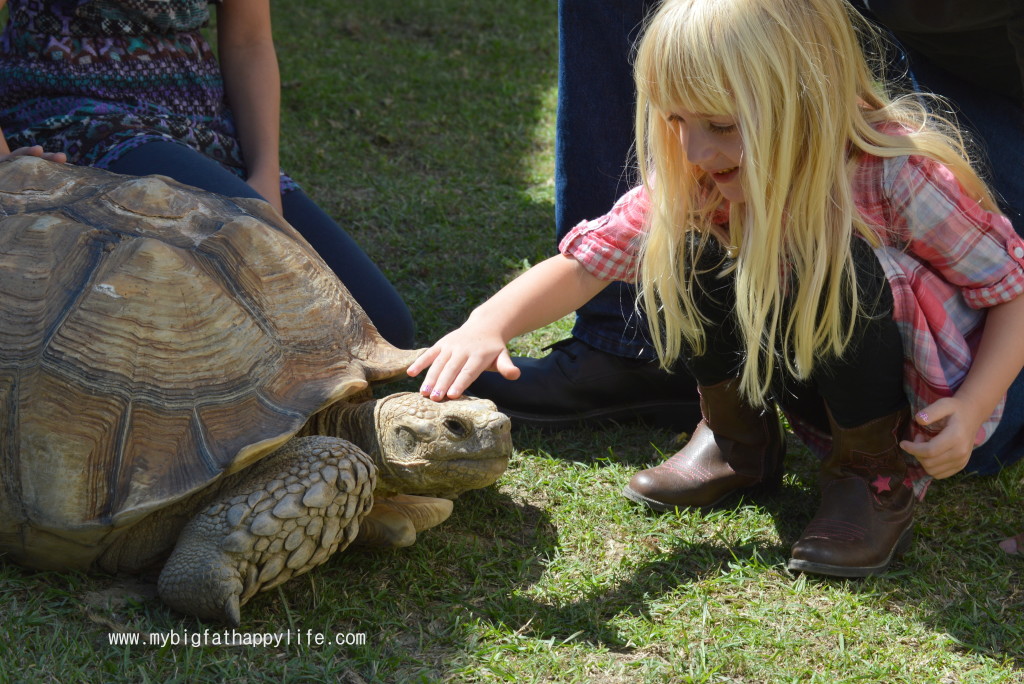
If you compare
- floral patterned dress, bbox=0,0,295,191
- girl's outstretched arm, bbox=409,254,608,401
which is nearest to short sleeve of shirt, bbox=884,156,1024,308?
girl's outstretched arm, bbox=409,254,608,401

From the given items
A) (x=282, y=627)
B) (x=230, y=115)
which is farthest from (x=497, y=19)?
(x=282, y=627)

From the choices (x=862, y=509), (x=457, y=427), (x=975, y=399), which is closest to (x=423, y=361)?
(x=457, y=427)

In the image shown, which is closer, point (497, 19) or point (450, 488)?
point (450, 488)

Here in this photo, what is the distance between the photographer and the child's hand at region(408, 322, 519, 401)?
1977 mm

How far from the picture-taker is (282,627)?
183 centimetres

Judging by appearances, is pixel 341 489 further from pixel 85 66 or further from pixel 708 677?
pixel 85 66

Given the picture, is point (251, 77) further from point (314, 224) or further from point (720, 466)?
point (720, 466)

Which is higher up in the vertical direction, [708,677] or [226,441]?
[226,441]

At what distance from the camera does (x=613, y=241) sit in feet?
7.02

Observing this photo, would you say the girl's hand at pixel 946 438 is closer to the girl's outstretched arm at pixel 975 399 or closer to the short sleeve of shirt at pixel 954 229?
the girl's outstretched arm at pixel 975 399

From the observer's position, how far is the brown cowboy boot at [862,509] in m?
2.05

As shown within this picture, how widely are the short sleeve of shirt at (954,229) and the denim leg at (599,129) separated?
0.85m

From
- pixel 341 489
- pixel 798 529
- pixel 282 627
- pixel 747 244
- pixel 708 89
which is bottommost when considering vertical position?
pixel 798 529

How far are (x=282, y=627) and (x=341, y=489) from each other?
0.85ft
